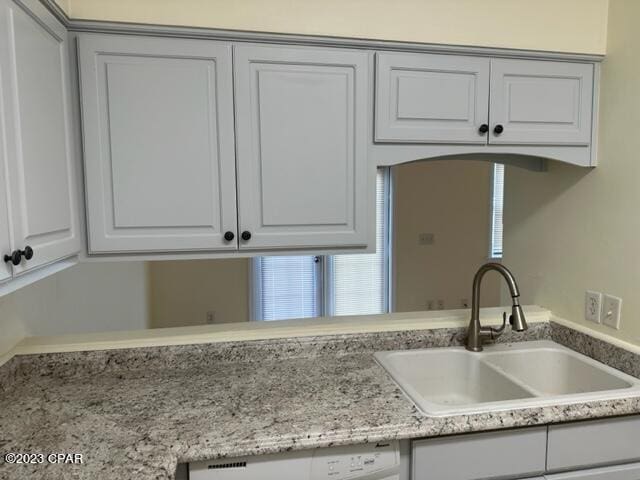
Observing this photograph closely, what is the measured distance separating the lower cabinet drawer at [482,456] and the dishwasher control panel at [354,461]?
3.2 inches

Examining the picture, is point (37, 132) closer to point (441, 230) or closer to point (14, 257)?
point (14, 257)

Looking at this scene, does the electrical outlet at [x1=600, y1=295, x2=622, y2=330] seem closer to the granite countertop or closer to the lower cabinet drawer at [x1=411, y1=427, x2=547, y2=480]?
the granite countertop

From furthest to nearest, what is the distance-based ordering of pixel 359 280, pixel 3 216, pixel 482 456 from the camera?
pixel 359 280 < pixel 482 456 < pixel 3 216

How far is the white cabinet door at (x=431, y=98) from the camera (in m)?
1.64

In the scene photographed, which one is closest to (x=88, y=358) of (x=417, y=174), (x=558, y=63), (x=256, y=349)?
(x=256, y=349)

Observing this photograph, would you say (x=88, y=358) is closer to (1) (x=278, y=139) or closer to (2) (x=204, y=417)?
(2) (x=204, y=417)

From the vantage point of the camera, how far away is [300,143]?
1.60 metres

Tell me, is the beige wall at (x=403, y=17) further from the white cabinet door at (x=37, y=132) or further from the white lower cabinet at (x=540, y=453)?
the white lower cabinet at (x=540, y=453)

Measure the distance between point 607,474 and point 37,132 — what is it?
76.6 inches

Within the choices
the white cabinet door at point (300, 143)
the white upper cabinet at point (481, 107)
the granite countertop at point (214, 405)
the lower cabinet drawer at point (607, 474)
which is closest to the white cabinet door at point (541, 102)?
the white upper cabinet at point (481, 107)

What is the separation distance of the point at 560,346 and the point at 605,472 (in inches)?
21.6

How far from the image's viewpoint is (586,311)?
1.87 m

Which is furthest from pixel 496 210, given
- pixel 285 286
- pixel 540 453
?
pixel 540 453

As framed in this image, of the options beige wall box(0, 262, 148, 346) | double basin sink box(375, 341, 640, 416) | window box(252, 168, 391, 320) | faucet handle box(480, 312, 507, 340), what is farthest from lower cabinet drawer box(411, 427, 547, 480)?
window box(252, 168, 391, 320)
